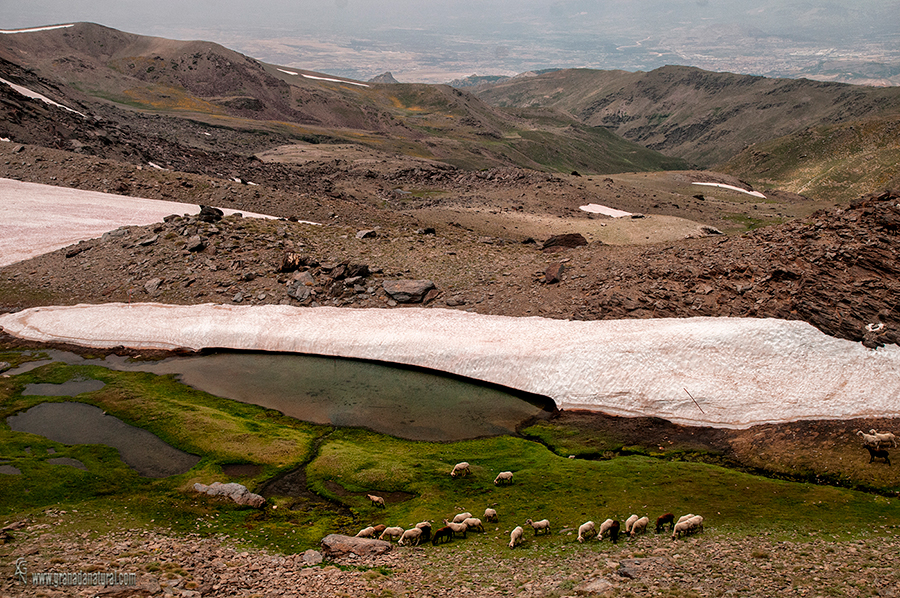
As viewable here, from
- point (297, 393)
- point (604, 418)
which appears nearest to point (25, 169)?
point (297, 393)

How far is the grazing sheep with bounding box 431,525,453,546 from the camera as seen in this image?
19438 mm

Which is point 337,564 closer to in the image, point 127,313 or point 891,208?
point 127,313

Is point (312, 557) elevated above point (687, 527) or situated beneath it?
situated beneath

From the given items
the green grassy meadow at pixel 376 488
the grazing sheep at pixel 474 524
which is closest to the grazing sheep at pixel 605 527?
the green grassy meadow at pixel 376 488

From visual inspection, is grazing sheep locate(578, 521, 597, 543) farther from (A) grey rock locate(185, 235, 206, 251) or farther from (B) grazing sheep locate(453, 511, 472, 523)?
(A) grey rock locate(185, 235, 206, 251)

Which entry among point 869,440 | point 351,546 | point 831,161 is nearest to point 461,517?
point 351,546

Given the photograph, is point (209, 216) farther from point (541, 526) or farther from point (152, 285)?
point (541, 526)

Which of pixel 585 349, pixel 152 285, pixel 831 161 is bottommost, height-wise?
pixel 585 349

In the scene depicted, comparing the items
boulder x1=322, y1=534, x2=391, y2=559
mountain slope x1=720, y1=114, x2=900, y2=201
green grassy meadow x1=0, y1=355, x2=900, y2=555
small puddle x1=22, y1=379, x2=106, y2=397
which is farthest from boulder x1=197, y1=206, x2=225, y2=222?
mountain slope x1=720, y1=114, x2=900, y2=201

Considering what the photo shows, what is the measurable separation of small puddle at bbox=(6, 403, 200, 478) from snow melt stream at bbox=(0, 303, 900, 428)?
8920mm

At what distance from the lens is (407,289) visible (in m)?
41.2

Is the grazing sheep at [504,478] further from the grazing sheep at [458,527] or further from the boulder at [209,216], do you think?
the boulder at [209,216]

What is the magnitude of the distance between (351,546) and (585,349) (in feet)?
62.3

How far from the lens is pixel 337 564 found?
1778 centimetres
